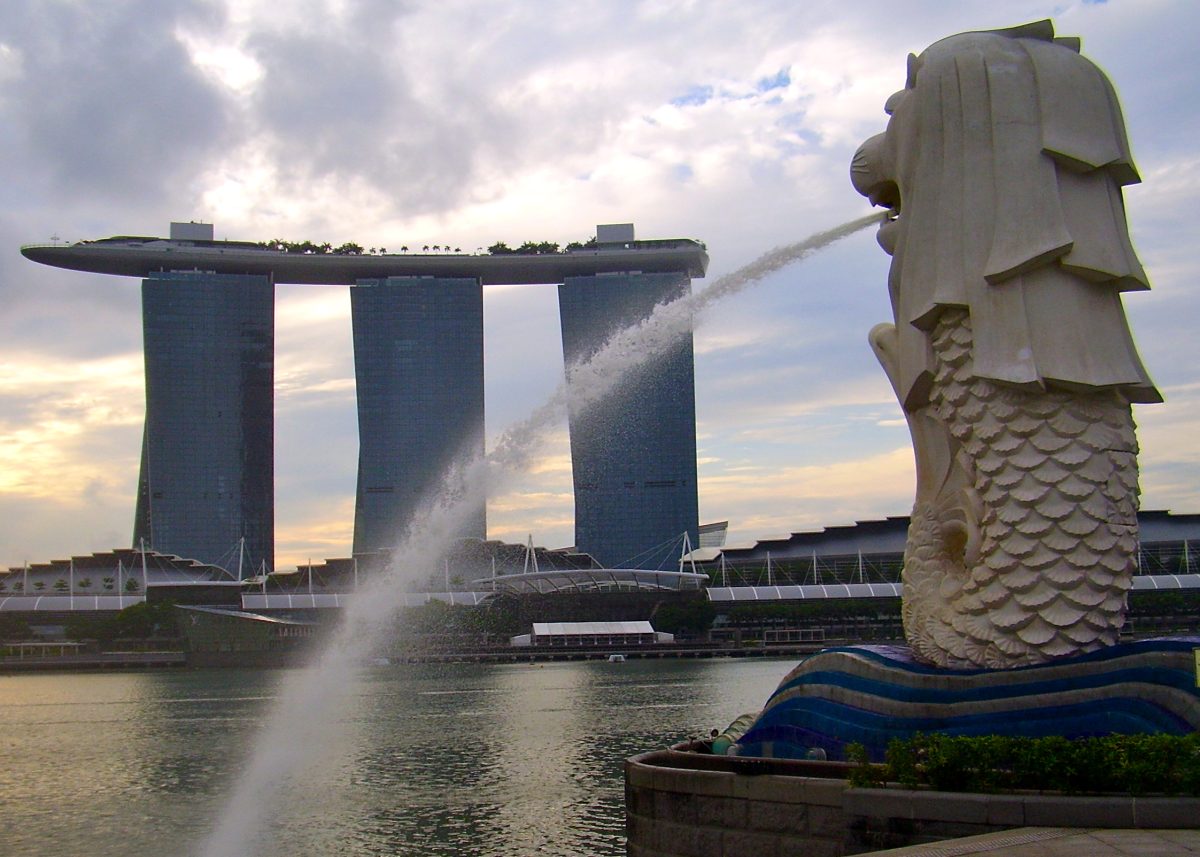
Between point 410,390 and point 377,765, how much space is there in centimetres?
11499

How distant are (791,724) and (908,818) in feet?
14.3

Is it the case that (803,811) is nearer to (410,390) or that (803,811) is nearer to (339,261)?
(410,390)

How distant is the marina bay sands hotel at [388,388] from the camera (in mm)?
142875

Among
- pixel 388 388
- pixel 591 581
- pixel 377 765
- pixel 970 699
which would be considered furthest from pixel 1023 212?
pixel 388 388

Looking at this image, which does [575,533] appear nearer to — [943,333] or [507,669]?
[507,669]

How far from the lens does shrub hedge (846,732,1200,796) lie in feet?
44.0

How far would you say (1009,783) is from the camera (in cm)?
1399

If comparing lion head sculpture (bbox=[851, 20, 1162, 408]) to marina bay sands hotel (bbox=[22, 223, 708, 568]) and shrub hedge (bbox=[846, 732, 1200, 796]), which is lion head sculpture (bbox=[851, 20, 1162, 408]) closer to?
shrub hedge (bbox=[846, 732, 1200, 796])

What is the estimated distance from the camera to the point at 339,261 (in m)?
151

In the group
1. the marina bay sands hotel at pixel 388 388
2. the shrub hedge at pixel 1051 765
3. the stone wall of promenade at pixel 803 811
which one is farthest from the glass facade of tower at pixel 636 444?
the shrub hedge at pixel 1051 765

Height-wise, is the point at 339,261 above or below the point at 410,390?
above

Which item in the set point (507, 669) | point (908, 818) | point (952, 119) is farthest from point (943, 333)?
point (507, 669)

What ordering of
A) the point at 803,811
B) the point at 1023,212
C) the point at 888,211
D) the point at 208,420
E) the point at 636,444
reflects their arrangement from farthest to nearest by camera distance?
1. the point at 208,420
2. the point at 636,444
3. the point at 888,211
4. the point at 1023,212
5. the point at 803,811

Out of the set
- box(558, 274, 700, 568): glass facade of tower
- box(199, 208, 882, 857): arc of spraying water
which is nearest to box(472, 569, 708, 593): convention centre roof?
box(558, 274, 700, 568): glass facade of tower
